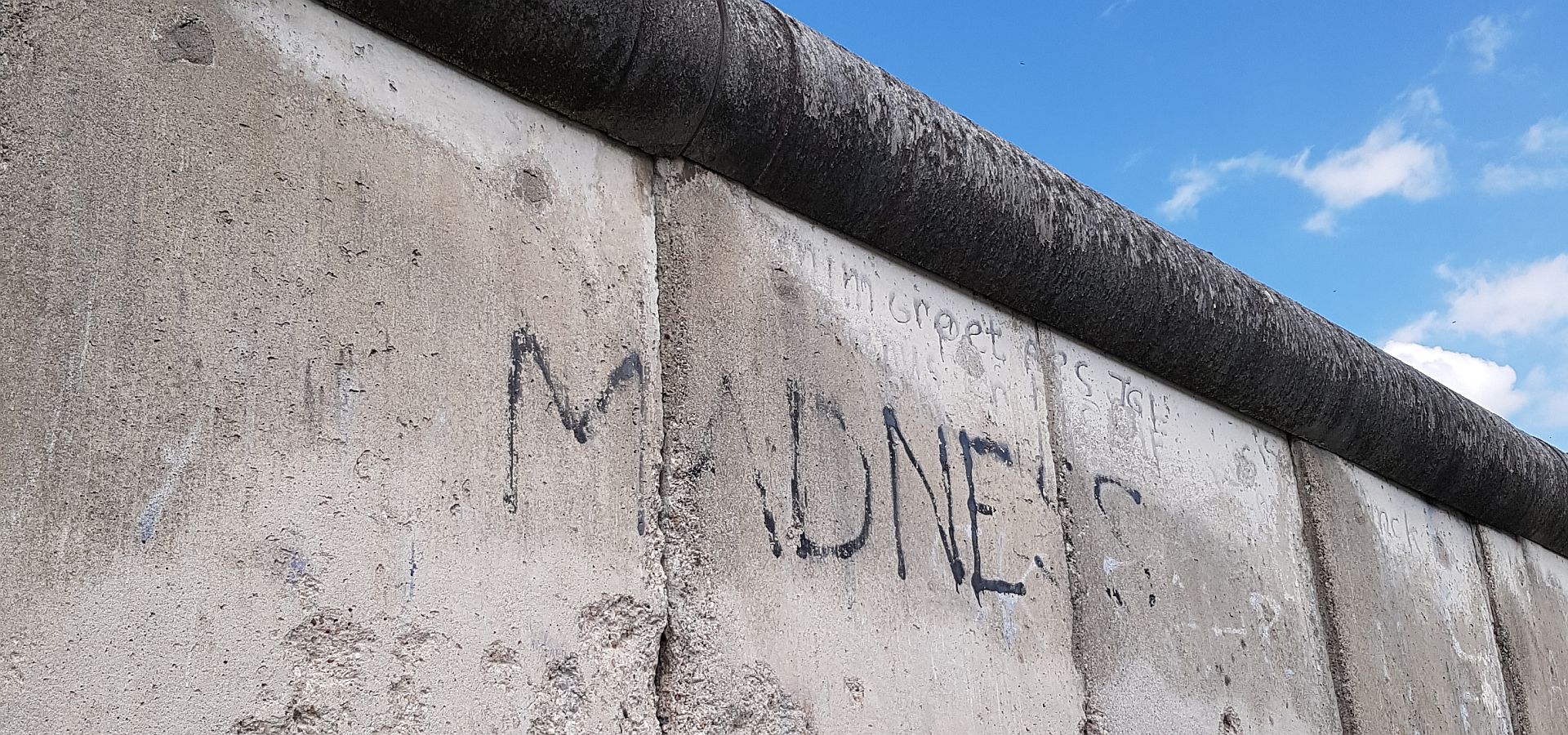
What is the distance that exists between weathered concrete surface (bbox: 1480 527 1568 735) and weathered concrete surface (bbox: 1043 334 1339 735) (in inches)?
38.7

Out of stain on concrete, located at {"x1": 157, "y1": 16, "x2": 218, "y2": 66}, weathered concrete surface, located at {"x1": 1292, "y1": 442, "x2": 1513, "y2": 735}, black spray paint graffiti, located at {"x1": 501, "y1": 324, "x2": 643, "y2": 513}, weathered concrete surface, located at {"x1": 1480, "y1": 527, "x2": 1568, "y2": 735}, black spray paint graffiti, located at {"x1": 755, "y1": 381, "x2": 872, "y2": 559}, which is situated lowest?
weathered concrete surface, located at {"x1": 1480, "y1": 527, "x2": 1568, "y2": 735}

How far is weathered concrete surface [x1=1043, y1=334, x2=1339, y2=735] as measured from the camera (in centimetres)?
254

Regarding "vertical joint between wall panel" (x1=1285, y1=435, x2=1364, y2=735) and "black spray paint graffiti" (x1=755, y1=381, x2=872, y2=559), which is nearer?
"black spray paint graffiti" (x1=755, y1=381, x2=872, y2=559)

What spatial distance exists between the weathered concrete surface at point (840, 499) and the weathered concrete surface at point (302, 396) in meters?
0.10

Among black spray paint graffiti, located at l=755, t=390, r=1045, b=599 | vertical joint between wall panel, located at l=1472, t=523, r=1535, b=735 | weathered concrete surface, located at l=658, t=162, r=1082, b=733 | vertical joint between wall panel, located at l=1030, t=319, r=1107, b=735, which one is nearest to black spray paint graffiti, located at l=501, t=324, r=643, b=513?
weathered concrete surface, located at l=658, t=162, r=1082, b=733

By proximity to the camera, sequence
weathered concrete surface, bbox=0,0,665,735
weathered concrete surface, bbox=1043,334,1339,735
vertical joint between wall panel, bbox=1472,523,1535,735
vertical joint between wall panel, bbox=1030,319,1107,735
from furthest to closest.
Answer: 1. vertical joint between wall panel, bbox=1472,523,1535,735
2. weathered concrete surface, bbox=1043,334,1339,735
3. vertical joint between wall panel, bbox=1030,319,1107,735
4. weathered concrete surface, bbox=0,0,665,735

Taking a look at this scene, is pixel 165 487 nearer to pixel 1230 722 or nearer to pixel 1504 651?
pixel 1230 722

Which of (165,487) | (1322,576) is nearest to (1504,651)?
(1322,576)

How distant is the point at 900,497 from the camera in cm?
221

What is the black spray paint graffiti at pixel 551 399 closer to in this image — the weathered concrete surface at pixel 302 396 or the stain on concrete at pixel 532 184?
the weathered concrete surface at pixel 302 396

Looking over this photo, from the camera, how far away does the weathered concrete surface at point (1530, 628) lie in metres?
3.59

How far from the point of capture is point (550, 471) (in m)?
1.76

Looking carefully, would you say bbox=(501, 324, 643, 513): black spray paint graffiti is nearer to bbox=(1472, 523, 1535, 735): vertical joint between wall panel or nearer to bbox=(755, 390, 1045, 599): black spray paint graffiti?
bbox=(755, 390, 1045, 599): black spray paint graffiti

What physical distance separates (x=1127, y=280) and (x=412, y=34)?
1638mm
